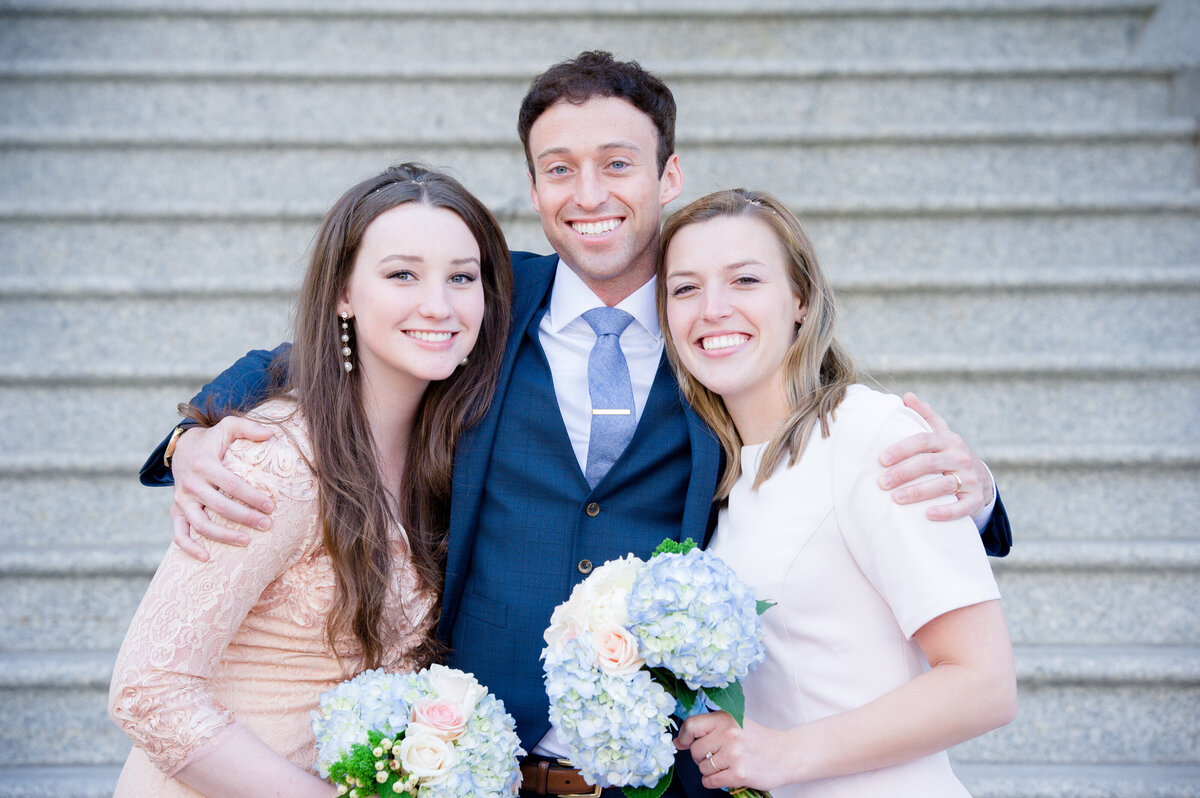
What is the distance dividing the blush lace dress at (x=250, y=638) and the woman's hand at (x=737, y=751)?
1.92 feet

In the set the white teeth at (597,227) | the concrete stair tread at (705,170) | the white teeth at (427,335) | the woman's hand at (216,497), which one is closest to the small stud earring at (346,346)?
the white teeth at (427,335)

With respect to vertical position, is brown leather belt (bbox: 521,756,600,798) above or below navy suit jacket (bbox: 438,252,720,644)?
below

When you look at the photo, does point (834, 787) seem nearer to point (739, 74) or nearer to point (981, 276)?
point (981, 276)

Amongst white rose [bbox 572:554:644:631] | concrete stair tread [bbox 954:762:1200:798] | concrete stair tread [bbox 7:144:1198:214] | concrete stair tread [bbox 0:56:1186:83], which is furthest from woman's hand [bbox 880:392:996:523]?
concrete stair tread [bbox 0:56:1186:83]

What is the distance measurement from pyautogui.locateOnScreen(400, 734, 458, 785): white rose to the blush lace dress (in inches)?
13.6

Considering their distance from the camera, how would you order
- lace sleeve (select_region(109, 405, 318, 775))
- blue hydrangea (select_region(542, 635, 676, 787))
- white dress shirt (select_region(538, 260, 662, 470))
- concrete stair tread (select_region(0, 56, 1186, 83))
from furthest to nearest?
concrete stair tread (select_region(0, 56, 1186, 83)), white dress shirt (select_region(538, 260, 662, 470)), lace sleeve (select_region(109, 405, 318, 775)), blue hydrangea (select_region(542, 635, 676, 787))

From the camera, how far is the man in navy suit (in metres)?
1.43

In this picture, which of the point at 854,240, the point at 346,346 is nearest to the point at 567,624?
the point at 346,346

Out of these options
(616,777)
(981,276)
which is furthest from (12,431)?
(981,276)

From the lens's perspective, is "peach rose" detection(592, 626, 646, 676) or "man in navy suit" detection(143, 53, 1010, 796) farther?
"man in navy suit" detection(143, 53, 1010, 796)

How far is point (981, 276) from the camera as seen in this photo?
264 cm

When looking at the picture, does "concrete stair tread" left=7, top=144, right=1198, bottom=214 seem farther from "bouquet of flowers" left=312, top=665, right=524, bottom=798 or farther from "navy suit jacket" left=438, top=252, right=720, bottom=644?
"bouquet of flowers" left=312, top=665, right=524, bottom=798

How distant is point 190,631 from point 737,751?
80 cm

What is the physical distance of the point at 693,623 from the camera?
1.07 m
